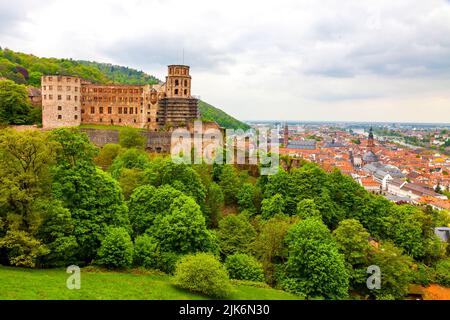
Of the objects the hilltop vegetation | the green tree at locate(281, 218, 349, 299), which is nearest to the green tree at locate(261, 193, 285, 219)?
the green tree at locate(281, 218, 349, 299)

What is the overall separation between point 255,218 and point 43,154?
991 inches

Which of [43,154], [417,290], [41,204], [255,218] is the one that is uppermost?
[43,154]

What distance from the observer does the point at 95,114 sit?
259 feet

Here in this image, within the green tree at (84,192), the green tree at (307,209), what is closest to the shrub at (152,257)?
the green tree at (84,192)

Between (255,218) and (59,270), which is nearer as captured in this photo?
(59,270)

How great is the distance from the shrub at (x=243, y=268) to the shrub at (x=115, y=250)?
26.3 ft

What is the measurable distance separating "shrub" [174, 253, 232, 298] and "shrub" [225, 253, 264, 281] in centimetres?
591

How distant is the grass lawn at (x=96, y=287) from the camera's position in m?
21.5

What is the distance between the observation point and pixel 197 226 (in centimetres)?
3247

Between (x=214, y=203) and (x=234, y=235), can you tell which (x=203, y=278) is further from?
(x=214, y=203)

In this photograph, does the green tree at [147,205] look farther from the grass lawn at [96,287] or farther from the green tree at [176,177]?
the grass lawn at [96,287]

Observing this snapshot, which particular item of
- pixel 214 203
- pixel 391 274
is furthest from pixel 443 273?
pixel 214 203
